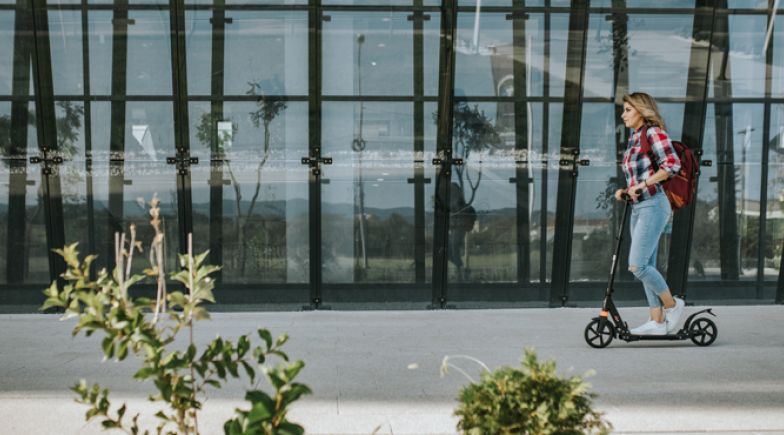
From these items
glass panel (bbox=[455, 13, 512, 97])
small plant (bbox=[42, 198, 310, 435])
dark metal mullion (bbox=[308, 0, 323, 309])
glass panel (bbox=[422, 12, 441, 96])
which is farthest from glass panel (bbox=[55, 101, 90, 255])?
small plant (bbox=[42, 198, 310, 435])

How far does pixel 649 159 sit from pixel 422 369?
2519mm

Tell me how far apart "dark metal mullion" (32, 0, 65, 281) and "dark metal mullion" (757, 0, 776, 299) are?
775 cm

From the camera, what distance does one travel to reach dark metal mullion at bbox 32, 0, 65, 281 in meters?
10.2

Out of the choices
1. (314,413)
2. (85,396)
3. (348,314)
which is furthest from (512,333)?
(85,396)

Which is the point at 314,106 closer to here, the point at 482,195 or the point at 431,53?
the point at 431,53

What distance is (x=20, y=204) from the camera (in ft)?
33.4

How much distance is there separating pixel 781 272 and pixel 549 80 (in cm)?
347

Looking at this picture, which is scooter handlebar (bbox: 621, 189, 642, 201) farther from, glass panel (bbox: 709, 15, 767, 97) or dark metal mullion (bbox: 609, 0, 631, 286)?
glass panel (bbox: 709, 15, 767, 97)

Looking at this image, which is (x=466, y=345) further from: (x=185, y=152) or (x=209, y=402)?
(x=185, y=152)

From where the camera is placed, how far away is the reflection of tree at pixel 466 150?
1038cm

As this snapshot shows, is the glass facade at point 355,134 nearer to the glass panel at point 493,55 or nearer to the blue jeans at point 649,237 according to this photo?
the glass panel at point 493,55

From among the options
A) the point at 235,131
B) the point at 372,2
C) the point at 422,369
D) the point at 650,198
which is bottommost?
the point at 422,369

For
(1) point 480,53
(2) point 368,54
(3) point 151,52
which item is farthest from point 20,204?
(1) point 480,53

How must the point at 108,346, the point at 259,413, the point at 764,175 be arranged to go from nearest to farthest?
the point at 259,413
the point at 108,346
the point at 764,175
